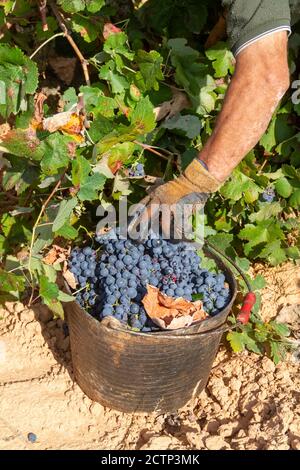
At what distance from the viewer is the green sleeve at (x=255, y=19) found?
223 centimetres

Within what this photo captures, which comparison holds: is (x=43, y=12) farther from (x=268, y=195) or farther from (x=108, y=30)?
(x=268, y=195)

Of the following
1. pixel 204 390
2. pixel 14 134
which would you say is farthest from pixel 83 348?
pixel 14 134

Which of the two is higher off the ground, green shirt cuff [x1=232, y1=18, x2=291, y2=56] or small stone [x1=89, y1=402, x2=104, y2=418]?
green shirt cuff [x1=232, y1=18, x2=291, y2=56]

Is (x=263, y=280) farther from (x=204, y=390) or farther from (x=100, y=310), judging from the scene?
(x=100, y=310)

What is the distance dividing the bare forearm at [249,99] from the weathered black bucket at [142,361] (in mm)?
711

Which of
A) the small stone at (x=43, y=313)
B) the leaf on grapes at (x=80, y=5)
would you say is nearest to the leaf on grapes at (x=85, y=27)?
the leaf on grapes at (x=80, y=5)

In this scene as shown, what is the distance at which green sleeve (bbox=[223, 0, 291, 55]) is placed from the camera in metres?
2.23

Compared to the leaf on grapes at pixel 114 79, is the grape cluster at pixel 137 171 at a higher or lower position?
lower

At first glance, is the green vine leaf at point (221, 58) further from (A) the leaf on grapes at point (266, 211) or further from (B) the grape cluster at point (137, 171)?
(A) the leaf on grapes at point (266, 211)

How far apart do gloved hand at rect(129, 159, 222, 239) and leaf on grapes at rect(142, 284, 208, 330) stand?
0.27 m

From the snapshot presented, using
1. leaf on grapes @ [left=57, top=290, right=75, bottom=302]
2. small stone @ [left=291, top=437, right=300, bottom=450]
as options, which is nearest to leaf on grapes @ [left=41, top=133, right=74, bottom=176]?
leaf on grapes @ [left=57, top=290, right=75, bottom=302]

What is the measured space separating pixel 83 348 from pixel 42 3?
1.50 m

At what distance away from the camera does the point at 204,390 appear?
3.17m

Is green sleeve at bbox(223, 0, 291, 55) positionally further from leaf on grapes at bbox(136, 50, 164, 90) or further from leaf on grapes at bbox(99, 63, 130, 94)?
leaf on grapes at bbox(99, 63, 130, 94)
